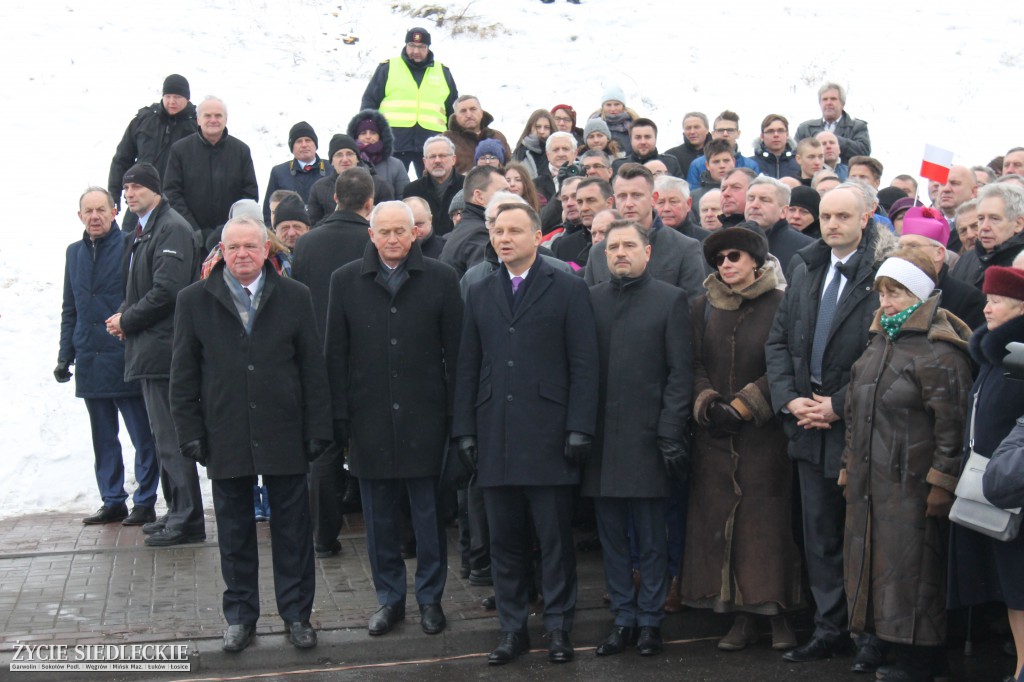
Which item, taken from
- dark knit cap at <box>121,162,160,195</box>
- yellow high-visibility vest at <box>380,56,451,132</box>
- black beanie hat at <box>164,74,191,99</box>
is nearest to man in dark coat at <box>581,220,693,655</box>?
dark knit cap at <box>121,162,160,195</box>

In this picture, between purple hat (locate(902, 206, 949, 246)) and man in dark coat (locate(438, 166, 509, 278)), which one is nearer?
→ purple hat (locate(902, 206, 949, 246))

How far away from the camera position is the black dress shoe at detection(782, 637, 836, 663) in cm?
665

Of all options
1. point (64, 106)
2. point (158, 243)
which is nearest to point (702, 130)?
point (158, 243)

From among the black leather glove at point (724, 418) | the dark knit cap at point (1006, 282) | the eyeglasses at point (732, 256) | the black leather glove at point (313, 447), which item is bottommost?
the black leather glove at point (313, 447)

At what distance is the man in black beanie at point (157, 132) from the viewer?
11.7 meters

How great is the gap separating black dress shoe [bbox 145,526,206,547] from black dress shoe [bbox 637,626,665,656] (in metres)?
3.54

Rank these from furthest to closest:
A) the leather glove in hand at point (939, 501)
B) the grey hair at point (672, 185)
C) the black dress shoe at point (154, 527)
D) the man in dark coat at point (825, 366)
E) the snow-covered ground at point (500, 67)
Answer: the snow-covered ground at point (500, 67), the black dress shoe at point (154, 527), the grey hair at point (672, 185), the man in dark coat at point (825, 366), the leather glove in hand at point (939, 501)

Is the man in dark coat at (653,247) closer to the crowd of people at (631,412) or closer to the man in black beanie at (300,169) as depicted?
the crowd of people at (631,412)

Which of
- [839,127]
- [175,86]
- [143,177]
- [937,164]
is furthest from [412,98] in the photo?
[937,164]

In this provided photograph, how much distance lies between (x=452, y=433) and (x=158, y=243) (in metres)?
3.28

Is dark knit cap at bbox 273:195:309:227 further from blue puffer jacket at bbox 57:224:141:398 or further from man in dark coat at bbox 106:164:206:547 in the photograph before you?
blue puffer jacket at bbox 57:224:141:398

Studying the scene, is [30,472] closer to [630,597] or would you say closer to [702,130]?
[630,597]

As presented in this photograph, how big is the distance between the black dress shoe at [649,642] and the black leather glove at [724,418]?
1.19 meters

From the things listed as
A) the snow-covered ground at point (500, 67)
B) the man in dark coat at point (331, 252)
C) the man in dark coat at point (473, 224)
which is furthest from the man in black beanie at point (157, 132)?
the man in dark coat at point (473, 224)
